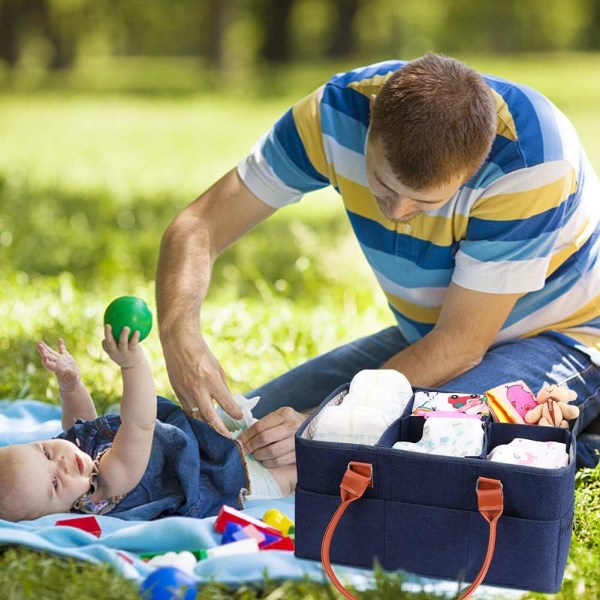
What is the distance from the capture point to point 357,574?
239 centimetres

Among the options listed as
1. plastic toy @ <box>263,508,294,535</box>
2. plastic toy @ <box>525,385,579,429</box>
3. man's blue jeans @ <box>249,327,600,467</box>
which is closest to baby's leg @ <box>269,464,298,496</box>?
plastic toy @ <box>263,508,294,535</box>

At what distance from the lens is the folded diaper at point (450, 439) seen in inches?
94.1

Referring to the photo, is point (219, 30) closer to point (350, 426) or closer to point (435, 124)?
point (435, 124)

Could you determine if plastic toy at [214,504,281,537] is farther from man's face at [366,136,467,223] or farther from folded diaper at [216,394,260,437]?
man's face at [366,136,467,223]

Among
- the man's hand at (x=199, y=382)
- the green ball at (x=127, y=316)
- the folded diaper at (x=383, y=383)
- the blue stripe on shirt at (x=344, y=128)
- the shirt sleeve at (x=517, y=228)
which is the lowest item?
the man's hand at (x=199, y=382)

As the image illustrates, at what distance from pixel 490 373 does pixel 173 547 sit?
3.54 ft

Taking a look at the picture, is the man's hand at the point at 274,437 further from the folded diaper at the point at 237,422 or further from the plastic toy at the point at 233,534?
the plastic toy at the point at 233,534

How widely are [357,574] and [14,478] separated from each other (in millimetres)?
943

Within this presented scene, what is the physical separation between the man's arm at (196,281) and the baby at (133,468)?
10 cm

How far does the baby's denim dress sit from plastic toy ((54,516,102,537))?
4.7 inches

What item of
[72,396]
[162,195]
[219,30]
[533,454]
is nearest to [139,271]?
[162,195]

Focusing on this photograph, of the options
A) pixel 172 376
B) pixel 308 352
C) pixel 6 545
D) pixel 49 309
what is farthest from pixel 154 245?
pixel 6 545

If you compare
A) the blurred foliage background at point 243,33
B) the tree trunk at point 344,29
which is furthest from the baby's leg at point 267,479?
the tree trunk at point 344,29

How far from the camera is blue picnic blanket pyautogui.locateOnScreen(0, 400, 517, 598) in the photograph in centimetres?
234
